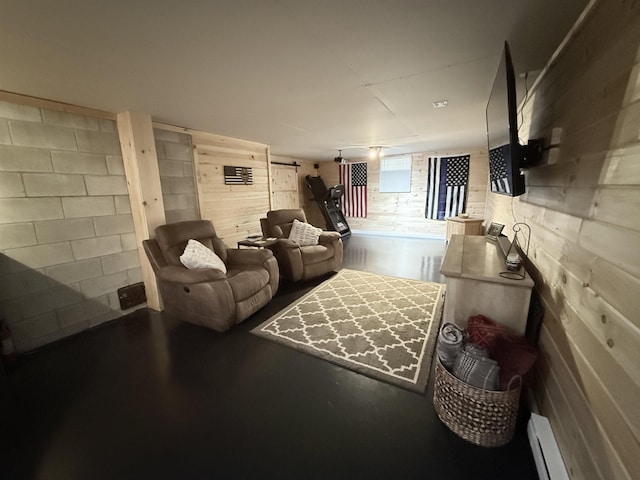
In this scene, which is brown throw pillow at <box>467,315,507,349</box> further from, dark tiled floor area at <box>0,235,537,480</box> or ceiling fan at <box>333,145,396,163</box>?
ceiling fan at <box>333,145,396,163</box>

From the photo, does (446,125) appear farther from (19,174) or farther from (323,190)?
(19,174)

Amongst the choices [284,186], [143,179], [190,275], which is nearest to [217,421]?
[190,275]

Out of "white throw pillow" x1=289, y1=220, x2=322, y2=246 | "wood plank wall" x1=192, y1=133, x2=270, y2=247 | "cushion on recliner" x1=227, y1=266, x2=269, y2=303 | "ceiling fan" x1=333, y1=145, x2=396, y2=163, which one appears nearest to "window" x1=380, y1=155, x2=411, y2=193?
"ceiling fan" x1=333, y1=145, x2=396, y2=163

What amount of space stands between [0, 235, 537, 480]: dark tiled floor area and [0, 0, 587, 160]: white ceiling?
80.7 inches

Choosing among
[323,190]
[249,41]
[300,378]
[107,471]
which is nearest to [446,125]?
[249,41]

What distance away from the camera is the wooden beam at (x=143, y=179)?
8.28 ft

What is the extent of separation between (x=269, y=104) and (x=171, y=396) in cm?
241

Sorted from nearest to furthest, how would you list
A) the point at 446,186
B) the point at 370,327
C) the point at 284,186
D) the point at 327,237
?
the point at 370,327 < the point at 327,237 < the point at 446,186 < the point at 284,186

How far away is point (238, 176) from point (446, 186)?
449cm

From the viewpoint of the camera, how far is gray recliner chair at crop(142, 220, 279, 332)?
7.42 feet

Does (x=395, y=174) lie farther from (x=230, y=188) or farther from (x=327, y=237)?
(x=230, y=188)

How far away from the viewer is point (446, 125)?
3.26 meters

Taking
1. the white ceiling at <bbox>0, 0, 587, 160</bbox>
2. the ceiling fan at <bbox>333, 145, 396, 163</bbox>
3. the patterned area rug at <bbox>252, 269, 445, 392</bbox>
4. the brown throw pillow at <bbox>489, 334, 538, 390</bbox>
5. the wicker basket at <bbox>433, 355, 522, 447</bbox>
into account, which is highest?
the ceiling fan at <bbox>333, 145, 396, 163</bbox>

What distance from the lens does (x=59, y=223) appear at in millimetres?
2258
